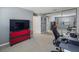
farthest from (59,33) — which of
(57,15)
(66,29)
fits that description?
(57,15)

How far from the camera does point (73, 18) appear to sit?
195 cm

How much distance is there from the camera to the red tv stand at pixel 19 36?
6.93 feet

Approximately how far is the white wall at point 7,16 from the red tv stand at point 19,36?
145 millimetres

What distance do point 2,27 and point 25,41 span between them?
72cm

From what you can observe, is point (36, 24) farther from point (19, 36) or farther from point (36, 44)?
point (36, 44)

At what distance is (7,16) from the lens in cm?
205

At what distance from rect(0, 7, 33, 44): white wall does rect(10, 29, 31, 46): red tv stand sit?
145 mm

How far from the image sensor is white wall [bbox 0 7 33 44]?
1916 millimetres

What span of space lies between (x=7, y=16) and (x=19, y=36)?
0.60 metres

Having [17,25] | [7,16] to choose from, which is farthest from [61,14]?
[7,16]

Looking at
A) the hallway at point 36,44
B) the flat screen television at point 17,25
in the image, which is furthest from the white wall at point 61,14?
the flat screen television at point 17,25
